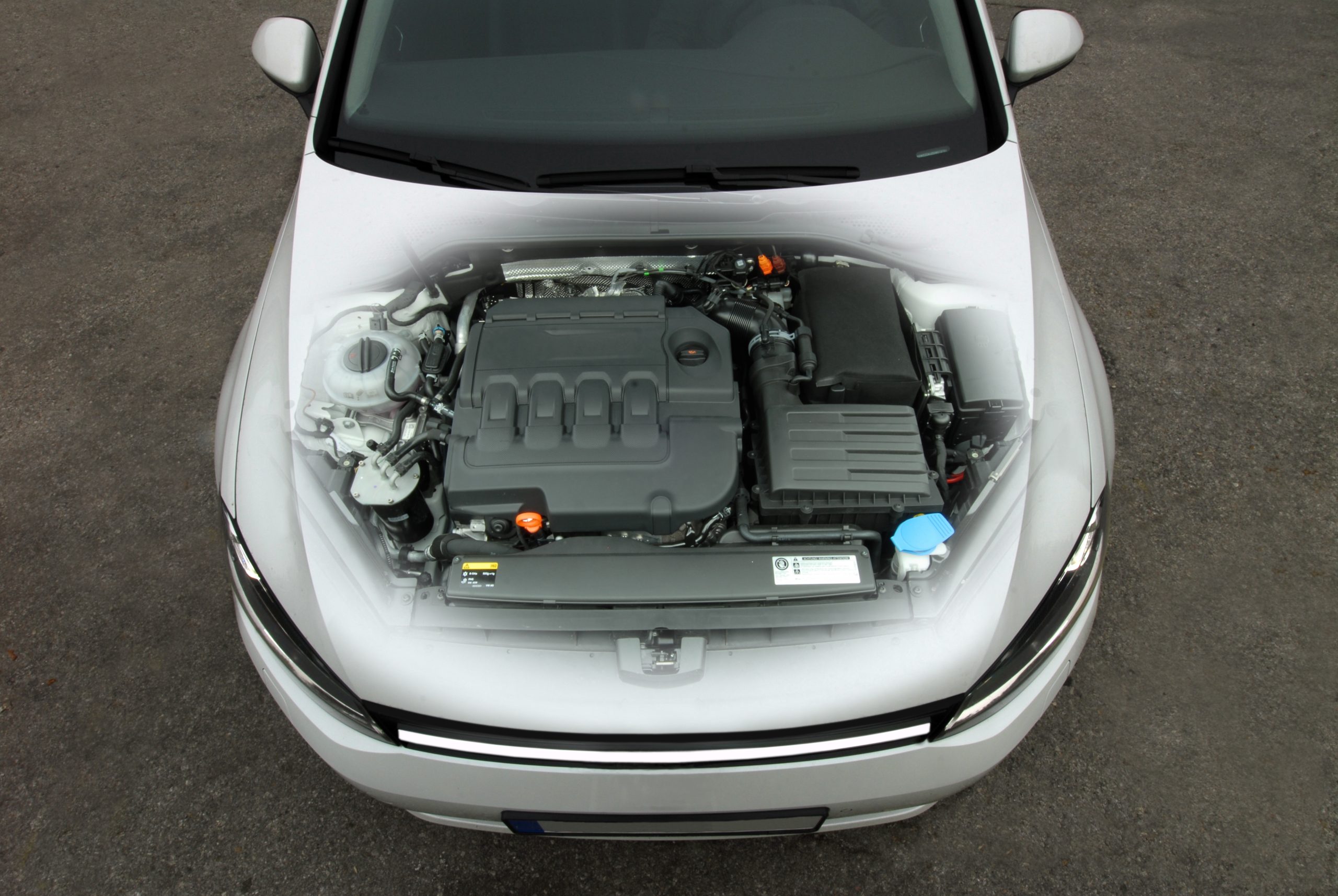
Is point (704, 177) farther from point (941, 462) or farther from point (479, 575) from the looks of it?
point (479, 575)

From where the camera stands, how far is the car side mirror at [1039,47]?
203 cm

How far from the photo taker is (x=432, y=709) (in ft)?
4.51

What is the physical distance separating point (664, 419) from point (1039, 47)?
1429mm

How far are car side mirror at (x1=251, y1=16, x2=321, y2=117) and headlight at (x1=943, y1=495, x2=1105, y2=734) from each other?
2049mm

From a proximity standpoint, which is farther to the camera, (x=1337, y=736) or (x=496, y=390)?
(x=1337, y=736)

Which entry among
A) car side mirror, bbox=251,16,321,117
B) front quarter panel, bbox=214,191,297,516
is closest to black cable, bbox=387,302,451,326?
front quarter panel, bbox=214,191,297,516

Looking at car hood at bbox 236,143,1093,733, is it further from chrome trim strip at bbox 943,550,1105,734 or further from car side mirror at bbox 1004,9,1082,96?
car side mirror at bbox 1004,9,1082,96

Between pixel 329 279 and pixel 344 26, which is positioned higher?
pixel 344 26

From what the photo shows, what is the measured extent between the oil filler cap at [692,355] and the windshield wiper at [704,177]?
40cm

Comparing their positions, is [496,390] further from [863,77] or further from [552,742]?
[863,77]

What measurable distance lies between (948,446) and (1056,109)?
2.97 m

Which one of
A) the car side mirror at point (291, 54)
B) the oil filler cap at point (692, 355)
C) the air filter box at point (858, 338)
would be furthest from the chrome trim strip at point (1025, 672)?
the car side mirror at point (291, 54)

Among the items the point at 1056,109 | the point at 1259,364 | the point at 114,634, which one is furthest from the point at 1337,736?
the point at 114,634

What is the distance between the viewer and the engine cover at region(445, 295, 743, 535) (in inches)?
57.3
